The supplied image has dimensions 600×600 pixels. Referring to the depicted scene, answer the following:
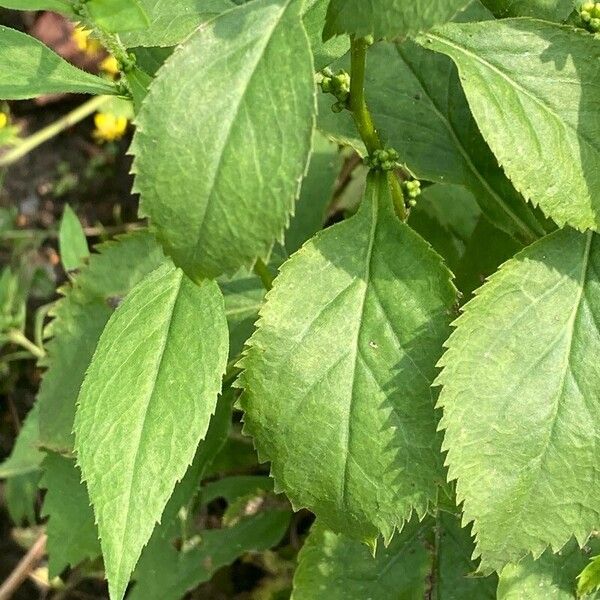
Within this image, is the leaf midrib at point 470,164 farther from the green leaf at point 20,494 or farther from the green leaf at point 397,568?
the green leaf at point 20,494

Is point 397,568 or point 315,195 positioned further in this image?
point 315,195

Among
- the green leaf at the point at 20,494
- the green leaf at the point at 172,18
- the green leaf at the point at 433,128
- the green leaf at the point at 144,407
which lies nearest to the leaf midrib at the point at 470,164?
the green leaf at the point at 433,128

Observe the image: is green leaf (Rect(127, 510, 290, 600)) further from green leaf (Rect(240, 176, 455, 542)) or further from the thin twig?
green leaf (Rect(240, 176, 455, 542))

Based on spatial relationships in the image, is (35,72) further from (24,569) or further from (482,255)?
(24,569)

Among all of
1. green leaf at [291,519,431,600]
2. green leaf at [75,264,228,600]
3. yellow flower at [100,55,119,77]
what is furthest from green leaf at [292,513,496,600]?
yellow flower at [100,55,119,77]

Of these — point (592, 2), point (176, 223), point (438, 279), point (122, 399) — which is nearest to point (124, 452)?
point (122, 399)

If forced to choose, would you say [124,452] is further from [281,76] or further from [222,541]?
[222,541]

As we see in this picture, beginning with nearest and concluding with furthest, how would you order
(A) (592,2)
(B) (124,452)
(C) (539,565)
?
(B) (124,452), (A) (592,2), (C) (539,565)

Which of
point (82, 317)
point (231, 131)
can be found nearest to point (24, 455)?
point (82, 317)
